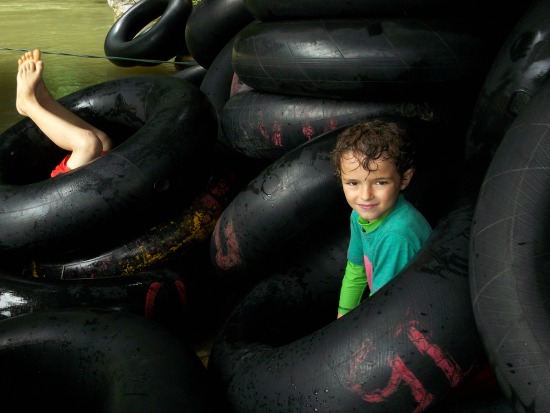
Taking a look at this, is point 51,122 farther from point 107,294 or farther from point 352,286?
point 352,286

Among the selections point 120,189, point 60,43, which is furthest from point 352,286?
point 60,43

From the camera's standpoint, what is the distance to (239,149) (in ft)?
7.72

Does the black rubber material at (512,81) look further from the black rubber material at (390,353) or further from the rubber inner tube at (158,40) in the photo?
the rubber inner tube at (158,40)

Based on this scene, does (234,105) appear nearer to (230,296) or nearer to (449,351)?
(230,296)

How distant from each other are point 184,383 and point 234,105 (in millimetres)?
1226

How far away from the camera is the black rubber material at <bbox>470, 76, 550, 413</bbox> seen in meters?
1.12

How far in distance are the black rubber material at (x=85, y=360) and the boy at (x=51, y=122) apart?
891 mm

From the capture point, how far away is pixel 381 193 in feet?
4.68

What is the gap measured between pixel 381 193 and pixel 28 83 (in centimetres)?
145

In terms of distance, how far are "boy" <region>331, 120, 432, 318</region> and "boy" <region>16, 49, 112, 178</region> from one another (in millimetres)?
1101

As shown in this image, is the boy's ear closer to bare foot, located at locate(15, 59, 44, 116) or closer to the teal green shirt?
the teal green shirt

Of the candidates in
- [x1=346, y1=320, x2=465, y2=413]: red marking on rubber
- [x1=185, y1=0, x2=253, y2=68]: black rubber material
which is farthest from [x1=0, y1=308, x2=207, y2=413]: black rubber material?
[x1=185, y1=0, x2=253, y2=68]: black rubber material

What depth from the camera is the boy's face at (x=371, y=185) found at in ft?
4.65

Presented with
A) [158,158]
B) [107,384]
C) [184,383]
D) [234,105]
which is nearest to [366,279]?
[184,383]
